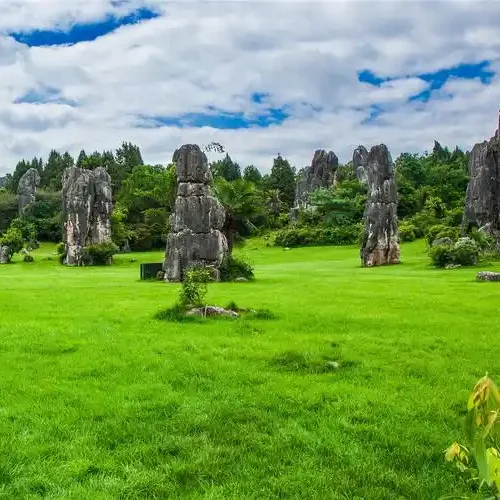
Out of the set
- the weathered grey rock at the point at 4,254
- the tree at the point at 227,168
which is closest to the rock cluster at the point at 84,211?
the weathered grey rock at the point at 4,254

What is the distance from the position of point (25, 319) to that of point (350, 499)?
11.3m

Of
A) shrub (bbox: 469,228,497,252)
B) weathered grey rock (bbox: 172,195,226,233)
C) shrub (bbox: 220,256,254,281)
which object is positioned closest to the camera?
shrub (bbox: 220,256,254,281)

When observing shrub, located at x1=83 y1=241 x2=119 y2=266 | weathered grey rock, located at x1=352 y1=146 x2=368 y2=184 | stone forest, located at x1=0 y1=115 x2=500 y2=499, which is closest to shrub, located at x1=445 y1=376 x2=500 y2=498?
stone forest, located at x1=0 y1=115 x2=500 y2=499

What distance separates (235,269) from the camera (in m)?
28.8

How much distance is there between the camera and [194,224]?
29.5m

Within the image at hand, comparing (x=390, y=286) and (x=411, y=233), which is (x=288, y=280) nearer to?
(x=390, y=286)

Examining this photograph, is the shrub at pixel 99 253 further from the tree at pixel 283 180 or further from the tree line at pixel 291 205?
the tree at pixel 283 180

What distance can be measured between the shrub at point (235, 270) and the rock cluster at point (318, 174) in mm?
59215

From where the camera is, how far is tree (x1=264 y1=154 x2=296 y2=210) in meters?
92.6

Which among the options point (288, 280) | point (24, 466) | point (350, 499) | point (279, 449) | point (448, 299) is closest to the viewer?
point (350, 499)

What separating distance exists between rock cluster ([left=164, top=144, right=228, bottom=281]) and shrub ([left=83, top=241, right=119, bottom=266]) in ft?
58.7

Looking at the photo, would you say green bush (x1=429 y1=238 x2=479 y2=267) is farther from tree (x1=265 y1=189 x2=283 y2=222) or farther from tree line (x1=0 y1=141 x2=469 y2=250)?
tree (x1=265 y1=189 x2=283 y2=222)

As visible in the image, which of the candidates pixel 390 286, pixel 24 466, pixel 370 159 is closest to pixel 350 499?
pixel 24 466

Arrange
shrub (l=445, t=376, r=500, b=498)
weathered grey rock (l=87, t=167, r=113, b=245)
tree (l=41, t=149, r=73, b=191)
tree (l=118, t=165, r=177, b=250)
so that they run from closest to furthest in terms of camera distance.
Result: shrub (l=445, t=376, r=500, b=498) → weathered grey rock (l=87, t=167, r=113, b=245) → tree (l=118, t=165, r=177, b=250) → tree (l=41, t=149, r=73, b=191)
